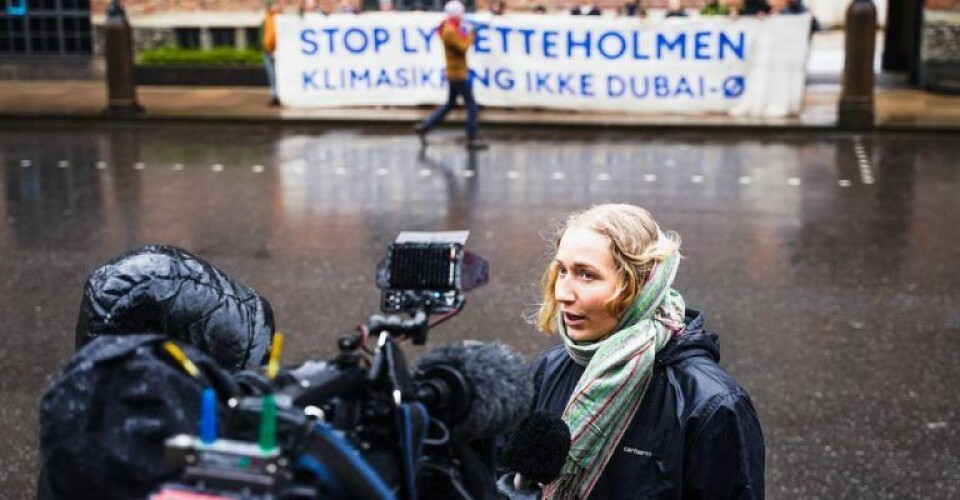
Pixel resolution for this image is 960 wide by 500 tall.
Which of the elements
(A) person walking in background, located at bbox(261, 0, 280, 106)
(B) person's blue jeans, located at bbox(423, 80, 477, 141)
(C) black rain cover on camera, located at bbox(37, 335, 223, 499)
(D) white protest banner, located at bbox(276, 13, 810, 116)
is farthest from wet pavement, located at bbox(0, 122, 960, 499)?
(C) black rain cover on camera, located at bbox(37, 335, 223, 499)

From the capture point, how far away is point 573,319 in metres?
3.27

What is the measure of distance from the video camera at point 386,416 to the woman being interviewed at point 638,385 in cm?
89

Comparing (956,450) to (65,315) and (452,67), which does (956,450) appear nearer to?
(65,315)

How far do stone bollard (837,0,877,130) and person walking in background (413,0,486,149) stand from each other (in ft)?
15.5

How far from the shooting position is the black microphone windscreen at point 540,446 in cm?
261

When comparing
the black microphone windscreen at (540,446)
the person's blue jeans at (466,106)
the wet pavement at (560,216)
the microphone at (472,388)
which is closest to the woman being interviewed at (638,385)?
the black microphone windscreen at (540,446)

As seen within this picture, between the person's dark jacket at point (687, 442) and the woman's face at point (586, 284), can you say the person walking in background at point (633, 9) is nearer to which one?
the woman's face at point (586, 284)

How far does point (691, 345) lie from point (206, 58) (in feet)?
66.4

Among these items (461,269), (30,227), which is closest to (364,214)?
Result: (30,227)

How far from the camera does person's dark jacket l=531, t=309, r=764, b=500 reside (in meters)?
3.01

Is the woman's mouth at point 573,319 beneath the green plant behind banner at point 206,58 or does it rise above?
above

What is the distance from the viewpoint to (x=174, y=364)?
1.75 meters

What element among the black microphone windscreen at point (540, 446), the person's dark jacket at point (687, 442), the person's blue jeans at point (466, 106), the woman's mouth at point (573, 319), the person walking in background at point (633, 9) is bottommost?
the person's blue jeans at point (466, 106)

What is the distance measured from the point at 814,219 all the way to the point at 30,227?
663 centimetres
